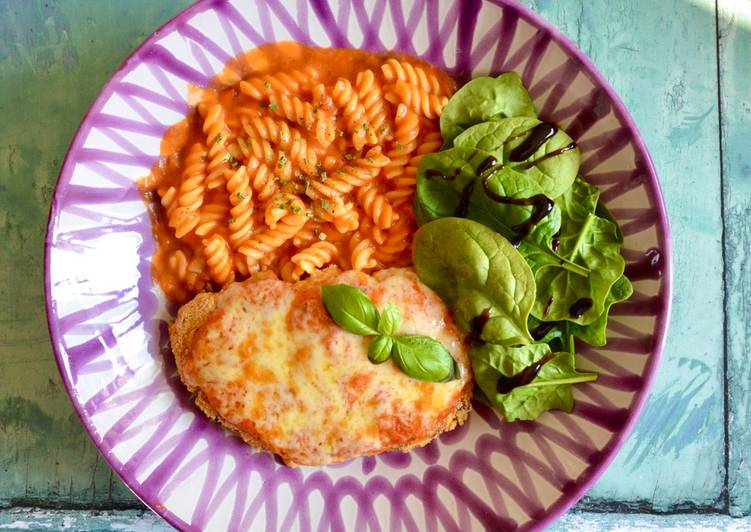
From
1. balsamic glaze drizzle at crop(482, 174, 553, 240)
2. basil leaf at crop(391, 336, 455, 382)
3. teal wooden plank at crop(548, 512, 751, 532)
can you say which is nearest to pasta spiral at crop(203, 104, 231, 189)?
basil leaf at crop(391, 336, 455, 382)

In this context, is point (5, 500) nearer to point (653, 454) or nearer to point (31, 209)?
point (31, 209)

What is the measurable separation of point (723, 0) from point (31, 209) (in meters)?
3.05

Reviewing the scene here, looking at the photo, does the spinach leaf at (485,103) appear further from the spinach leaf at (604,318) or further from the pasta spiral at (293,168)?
the spinach leaf at (604,318)

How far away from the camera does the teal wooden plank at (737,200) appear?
2.90 metres

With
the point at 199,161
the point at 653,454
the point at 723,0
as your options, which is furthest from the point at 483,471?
the point at 723,0

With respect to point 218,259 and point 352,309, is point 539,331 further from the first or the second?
point 218,259

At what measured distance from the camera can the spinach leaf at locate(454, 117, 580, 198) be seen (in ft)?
8.01

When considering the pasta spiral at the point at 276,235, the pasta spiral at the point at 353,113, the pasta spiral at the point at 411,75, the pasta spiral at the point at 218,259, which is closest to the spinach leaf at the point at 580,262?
the pasta spiral at the point at 411,75

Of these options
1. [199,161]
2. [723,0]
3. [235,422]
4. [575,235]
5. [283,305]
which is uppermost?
[723,0]

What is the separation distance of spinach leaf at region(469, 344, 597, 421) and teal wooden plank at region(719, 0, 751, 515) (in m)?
0.89

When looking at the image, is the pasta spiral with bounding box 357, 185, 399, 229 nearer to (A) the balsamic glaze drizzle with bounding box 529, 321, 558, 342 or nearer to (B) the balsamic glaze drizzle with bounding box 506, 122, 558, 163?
(B) the balsamic glaze drizzle with bounding box 506, 122, 558, 163

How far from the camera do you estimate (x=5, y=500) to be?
9.32ft

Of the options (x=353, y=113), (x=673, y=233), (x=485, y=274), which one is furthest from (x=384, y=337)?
(x=673, y=233)

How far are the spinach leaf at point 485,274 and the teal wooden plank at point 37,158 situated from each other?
1.46 meters
